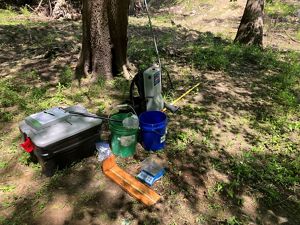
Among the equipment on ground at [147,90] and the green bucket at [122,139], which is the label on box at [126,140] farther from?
the equipment on ground at [147,90]

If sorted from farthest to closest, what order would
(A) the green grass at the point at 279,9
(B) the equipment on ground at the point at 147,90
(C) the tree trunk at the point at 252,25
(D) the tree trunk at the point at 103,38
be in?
(A) the green grass at the point at 279,9 < (C) the tree trunk at the point at 252,25 < (D) the tree trunk at the point at 103,38 < (B) the equipment on ground at the point at 147,90

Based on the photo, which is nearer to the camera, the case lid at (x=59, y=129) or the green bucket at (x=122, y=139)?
the case lid at (x=59, y=129)

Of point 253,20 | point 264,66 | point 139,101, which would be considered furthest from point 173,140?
point 253,20

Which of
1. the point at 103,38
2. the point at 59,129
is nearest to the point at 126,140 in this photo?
the point at 59,129

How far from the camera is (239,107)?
4.88 meters

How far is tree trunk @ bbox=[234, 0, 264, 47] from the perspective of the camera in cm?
823

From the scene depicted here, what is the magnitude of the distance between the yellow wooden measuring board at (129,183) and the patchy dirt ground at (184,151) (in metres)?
0.07

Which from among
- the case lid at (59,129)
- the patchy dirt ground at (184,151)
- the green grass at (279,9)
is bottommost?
the patchy dirt ground at (184,151)

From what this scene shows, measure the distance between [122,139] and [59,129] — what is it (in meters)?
0.75

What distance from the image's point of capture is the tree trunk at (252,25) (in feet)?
27.0

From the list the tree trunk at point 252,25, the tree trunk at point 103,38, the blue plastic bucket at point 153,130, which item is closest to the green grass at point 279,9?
the tree trunk at point 252,25

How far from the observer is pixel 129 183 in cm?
304

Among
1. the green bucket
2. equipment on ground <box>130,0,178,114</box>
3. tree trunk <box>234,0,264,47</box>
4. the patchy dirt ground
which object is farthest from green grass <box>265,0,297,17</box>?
the green bucket

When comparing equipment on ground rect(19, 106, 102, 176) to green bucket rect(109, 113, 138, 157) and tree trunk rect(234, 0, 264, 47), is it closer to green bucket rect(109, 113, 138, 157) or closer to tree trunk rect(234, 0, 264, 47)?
green bucket rect(109, 113, 138, 157)
